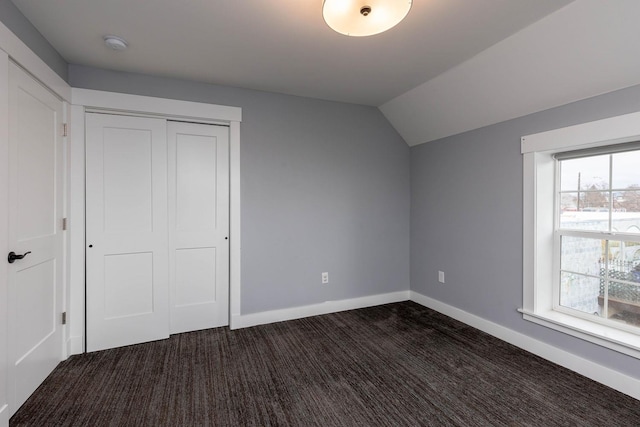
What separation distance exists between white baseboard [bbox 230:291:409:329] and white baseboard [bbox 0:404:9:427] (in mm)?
1626

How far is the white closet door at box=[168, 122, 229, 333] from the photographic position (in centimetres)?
298

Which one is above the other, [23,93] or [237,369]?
[23,93]

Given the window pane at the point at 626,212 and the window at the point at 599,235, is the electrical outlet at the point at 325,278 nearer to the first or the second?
the window at the point at 599,235

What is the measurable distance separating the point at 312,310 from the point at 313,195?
1288mm

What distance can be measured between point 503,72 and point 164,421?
11.0 ft

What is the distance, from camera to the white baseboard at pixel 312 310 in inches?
125

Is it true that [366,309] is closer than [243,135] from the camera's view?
No

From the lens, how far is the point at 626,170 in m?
2.20

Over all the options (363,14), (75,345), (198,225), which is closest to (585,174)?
(363,14)

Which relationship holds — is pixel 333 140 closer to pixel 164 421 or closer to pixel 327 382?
pixel 327 382

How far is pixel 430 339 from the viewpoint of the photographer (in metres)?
2.87

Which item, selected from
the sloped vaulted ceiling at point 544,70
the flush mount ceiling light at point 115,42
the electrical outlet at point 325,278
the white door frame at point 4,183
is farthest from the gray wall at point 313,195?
the white door frame at point 4,183

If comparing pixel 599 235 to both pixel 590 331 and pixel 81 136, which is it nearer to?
pixel 590 331

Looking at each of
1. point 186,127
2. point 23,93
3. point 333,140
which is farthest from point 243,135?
point 23,93
